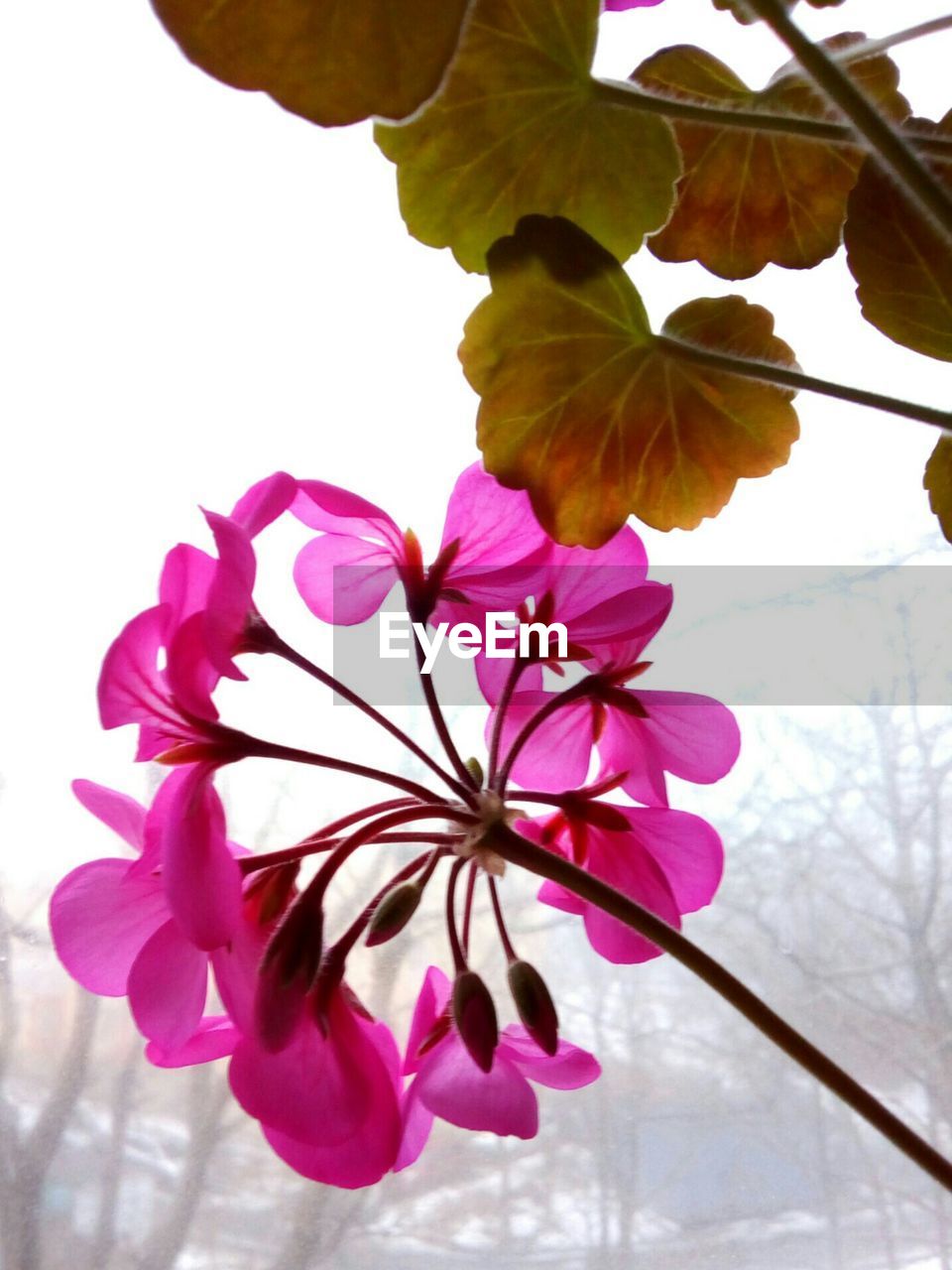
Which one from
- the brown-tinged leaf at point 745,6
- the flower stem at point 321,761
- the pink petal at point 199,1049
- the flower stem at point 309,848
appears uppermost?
the brown-tinged leaf at point 745,6

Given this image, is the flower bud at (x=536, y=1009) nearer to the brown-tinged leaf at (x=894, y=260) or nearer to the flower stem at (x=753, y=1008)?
the flower stem at (x=753, y=1008)

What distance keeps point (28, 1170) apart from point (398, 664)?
43cm

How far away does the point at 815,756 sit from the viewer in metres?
0.83

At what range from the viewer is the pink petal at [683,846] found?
377 mm

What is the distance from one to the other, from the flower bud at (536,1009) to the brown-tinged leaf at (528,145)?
0.25 metres

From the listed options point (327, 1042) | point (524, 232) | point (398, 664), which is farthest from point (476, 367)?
point (398, 664)

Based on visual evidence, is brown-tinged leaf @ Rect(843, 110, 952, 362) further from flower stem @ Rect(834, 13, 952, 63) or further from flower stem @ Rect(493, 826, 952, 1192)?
flower stem @ Rect(493, 826, 952, 1192)

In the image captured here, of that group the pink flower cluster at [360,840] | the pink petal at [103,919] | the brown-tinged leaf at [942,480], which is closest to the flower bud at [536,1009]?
the pink flower cluster at [360,840]

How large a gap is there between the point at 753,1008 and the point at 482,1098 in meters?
0.08

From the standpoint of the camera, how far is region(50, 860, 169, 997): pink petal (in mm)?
321

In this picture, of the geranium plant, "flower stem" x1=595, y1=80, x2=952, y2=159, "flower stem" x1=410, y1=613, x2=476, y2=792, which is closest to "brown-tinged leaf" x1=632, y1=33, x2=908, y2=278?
the geranium plant

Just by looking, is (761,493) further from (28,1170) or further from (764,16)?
(28,1170)

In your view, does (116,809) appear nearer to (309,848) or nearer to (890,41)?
(309,848)

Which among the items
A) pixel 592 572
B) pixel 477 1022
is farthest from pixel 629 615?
pixel 477 1022
